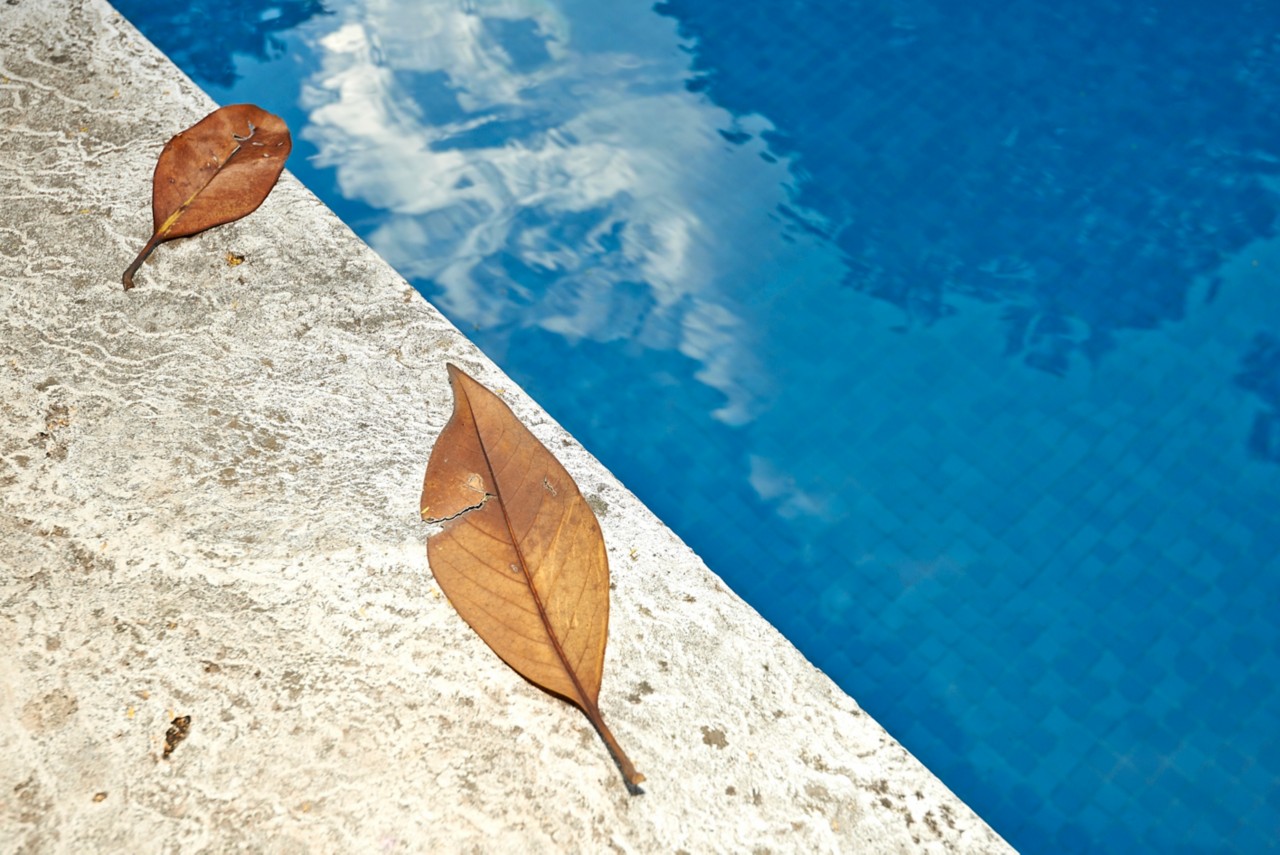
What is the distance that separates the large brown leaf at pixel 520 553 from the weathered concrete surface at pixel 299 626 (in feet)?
0.14

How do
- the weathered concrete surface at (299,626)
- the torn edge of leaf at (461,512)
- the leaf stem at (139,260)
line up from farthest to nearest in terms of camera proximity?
the leaf stem at (139,260) → the torn edge of leaf at (461,512) → the weathered concrete surface at (299,626)

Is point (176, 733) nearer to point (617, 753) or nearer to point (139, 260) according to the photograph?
point (617, 753)

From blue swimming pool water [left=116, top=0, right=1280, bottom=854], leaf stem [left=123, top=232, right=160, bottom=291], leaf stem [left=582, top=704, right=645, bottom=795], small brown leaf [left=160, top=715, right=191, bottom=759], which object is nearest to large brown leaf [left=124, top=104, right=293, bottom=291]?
leaf stem [left=123, top=232, right=160, bottom=291]

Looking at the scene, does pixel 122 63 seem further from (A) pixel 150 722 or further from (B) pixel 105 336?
(A) pixel 150 722

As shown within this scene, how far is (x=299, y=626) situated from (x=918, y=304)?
1.54 meters

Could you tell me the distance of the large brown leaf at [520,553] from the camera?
1.14 meters

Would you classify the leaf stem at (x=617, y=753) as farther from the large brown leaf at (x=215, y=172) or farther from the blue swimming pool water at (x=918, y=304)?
the large brown leaf at (x=215, y=172)

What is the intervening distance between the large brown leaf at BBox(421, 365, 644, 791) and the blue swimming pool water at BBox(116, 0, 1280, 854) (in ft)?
1.68

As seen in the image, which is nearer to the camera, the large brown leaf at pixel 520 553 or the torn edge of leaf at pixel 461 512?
the large brown leaf at pixel 520 553

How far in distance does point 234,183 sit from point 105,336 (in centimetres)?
41

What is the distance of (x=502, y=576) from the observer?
118 cm

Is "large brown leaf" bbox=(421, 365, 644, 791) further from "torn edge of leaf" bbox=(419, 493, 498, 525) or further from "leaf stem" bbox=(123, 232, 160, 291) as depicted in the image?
"leaf stem" bbox=(123, 232, 160, 291)

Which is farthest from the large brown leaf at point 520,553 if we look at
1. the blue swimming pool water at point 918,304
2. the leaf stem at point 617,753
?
the blue swimming pool water at point 918,304

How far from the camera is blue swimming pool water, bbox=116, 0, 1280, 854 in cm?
158
